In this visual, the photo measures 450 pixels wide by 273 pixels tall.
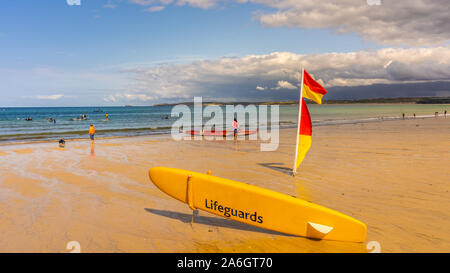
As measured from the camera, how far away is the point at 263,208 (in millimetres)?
5359

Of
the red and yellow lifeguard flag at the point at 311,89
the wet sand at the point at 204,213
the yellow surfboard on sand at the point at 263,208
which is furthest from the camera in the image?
the red and yellow lifeguard flag at the point at 311,89

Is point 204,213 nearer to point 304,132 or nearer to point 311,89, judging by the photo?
point 304,132

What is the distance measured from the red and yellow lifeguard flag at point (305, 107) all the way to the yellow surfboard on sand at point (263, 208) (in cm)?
455

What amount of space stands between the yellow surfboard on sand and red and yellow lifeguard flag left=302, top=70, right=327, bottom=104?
15.6ft

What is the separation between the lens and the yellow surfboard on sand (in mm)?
4977

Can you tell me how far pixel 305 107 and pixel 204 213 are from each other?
4921mm

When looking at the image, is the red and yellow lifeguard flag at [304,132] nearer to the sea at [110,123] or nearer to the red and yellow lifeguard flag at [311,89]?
the red and yellow lifeguard flag at [311,89]

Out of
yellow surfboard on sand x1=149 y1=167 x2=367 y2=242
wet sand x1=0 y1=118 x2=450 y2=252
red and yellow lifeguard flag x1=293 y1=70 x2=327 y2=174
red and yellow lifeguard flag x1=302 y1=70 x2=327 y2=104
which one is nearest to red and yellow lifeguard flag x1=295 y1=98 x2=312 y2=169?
red and yellow lifeguard flag x1=293 y1=70 x2=327 y2=174

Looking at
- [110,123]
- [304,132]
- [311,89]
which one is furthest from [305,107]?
[110,123]

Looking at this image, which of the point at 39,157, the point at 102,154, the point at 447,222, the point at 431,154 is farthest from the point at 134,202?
the point at 431,154

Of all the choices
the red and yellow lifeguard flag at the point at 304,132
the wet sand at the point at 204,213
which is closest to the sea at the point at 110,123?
the wet sand at the point at 204,213

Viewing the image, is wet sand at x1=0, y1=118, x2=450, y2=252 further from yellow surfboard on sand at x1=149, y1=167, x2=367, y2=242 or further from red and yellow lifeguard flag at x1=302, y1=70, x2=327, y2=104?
red and yellow lifeguard flag at x1=302, y1=70, x2=327, y2=104

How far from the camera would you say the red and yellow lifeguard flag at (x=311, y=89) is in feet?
30.0
